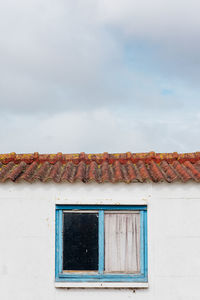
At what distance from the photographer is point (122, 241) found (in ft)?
20.8

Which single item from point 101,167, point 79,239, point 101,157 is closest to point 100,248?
point 79,239

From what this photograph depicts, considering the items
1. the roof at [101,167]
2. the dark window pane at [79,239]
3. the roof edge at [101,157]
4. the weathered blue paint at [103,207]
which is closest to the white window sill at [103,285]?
the dark window pane at [79,239]

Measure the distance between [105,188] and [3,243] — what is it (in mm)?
1985

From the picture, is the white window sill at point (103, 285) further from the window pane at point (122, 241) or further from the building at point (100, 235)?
the window pane at point (122, 241)

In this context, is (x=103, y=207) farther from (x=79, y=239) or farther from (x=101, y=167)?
(x=101, y=167)

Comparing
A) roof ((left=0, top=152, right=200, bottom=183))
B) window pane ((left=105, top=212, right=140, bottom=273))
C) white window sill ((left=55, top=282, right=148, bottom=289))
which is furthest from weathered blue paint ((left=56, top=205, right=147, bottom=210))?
white window sill ((left=55, top=282, right=148, bottom=289))

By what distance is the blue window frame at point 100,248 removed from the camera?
612cm

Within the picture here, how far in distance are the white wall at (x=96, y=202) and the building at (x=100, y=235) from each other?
0.02 m

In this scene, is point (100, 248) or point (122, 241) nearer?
point (100, 248)

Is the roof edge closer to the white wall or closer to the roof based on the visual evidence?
the roof

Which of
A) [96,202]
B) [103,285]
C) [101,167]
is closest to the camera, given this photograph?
[103,285]

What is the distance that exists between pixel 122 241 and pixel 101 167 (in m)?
1.40

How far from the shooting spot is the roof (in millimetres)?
6074

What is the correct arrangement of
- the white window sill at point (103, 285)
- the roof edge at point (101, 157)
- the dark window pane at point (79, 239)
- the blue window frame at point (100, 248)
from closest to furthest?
the white window sill at point (103, 285)
the blue window frame at point (100, 248)
the dark window pane at point (79, 239)
the roof edge at point (101, 157)
